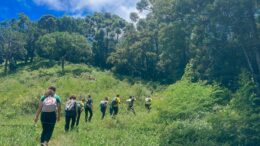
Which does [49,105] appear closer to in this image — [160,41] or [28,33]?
[160,41]

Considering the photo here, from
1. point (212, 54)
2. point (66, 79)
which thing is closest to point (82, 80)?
point (66, 79)

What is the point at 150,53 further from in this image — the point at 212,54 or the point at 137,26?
the point at 212,54

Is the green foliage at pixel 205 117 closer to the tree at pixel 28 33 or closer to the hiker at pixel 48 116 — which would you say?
the hiker at pixel 48 116

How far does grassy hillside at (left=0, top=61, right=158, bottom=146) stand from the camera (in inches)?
670

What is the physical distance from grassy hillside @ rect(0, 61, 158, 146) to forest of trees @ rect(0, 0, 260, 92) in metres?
5.06

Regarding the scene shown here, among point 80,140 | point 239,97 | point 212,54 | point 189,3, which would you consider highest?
point 189,3

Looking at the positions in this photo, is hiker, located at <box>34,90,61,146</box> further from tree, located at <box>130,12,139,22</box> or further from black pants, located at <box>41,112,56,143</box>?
tree, located at <box>130,12,139,22</box>

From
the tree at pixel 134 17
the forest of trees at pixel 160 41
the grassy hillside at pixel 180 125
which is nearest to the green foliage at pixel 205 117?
the grassy hillside at pixel 180 125

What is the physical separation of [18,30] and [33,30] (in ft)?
10.0

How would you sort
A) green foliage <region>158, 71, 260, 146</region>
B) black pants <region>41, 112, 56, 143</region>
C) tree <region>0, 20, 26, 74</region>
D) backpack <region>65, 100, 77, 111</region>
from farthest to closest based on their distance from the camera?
tree <region>0, 20, 26, 74</region>
green foliage <region>158, 71, 260, 146</region>
backpack <region>65, 100, 77, 111</region>
black pants <region>41, 112, 56, 143</region>

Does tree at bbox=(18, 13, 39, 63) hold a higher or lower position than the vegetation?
higher

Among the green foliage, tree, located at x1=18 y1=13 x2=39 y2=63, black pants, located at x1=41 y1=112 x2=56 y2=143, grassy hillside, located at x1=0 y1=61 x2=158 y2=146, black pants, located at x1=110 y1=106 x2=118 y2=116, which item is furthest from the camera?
tree, located at x1=18 y1=13 x2=39 y2=63

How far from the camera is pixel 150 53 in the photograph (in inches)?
2687

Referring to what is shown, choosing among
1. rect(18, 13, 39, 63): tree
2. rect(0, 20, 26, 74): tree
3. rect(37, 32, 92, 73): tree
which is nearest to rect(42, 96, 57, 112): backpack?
rect(37, 32, 92, 73): tree
